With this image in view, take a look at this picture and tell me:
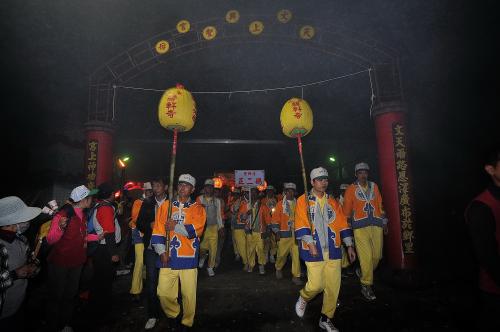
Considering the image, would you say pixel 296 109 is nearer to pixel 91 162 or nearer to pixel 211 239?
pixel 211 239

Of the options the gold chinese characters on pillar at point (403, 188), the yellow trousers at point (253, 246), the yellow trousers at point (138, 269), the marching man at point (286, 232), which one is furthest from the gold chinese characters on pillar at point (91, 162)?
the gold chinese characters on pillar at point (403, 188)

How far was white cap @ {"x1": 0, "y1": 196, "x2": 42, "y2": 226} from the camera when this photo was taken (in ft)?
8.02

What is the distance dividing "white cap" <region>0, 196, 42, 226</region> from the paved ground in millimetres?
2711

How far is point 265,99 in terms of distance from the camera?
1201cm

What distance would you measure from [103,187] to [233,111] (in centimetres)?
838

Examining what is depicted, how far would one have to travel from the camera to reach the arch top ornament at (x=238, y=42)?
8062 mm

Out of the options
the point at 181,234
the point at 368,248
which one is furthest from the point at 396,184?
the point at 181,234

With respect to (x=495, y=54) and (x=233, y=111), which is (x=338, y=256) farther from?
(x=233, y=111)

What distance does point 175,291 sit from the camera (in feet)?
13.1

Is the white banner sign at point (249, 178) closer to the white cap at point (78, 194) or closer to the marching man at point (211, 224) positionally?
the marching man at point (211, 224)

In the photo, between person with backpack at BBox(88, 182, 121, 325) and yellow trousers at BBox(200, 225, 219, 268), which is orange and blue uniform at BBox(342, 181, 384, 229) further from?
person with backpack at BBox(88, 182, 121, 325)

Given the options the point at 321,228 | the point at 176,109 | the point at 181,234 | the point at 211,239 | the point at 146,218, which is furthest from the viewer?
the point at 211,239

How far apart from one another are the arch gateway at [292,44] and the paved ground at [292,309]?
1611 mm

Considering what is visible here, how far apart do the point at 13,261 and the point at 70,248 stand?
1.68m
